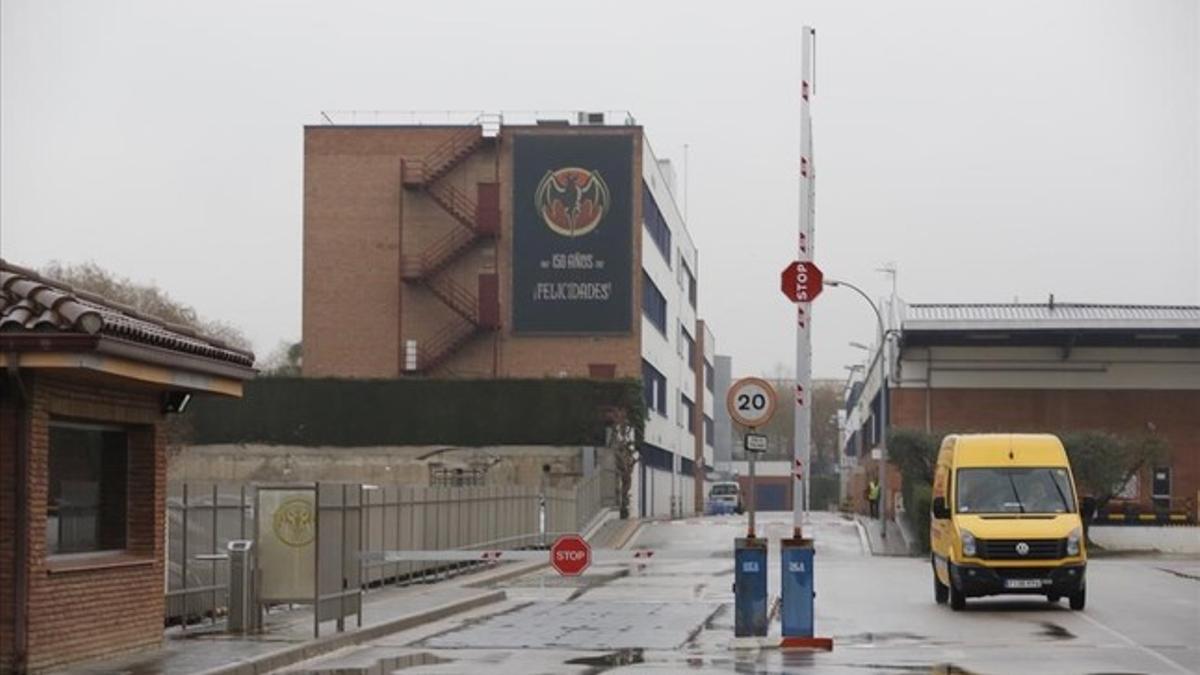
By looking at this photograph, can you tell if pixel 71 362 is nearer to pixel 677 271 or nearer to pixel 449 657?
pixel 449 657

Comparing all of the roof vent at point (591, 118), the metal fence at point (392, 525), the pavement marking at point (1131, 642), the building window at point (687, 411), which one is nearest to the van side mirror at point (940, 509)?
the pavement marking at point (1131, 642)

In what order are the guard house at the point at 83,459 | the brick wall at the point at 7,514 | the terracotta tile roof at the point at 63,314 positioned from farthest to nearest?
the brick wall at the point at 7,514 < the guard house at the point at 83,459 < the terracotta tile roof at the point at 63,314

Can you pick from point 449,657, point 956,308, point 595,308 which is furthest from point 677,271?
point 449,657

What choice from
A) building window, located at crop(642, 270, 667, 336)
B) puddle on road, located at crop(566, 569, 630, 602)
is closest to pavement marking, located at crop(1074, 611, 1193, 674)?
puddle on road, located at crop(566, 569, 630, 602)

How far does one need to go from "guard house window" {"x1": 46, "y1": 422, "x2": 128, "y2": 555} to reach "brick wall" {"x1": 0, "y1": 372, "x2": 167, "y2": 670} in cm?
14

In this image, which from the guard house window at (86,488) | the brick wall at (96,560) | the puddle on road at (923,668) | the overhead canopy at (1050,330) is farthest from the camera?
the overhead canopy at (1050,330)

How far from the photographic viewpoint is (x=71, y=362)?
1555 cm

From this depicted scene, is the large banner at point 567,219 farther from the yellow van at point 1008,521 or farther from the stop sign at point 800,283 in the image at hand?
the stop sign at point 800,283

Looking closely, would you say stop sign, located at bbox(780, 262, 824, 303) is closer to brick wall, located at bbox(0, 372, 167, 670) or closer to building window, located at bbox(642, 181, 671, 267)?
brick wall, located at bbox(0, 372, 167, 670)

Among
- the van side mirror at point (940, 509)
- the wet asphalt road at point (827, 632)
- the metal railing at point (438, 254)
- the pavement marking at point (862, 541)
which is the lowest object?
the pavement marking at point (862, 541)

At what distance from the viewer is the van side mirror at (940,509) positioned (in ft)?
91.9

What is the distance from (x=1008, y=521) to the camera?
27.2 metres

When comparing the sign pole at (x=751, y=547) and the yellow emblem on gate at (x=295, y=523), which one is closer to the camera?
the sign pole at (x=751, y=547)

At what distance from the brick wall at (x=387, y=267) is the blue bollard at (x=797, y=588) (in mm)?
52287
